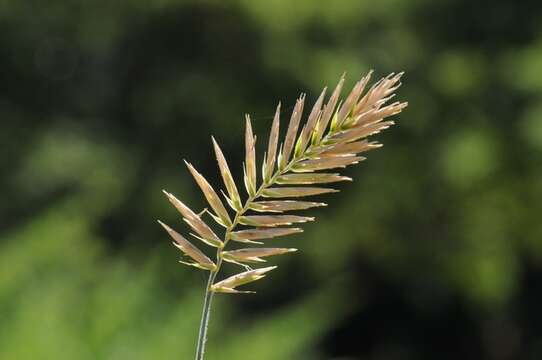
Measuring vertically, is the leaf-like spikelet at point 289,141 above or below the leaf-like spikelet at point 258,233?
above

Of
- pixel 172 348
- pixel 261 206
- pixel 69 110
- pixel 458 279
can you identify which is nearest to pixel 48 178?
pixel 69 110

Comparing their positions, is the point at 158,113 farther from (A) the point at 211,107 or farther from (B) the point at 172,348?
(B) the point at 172,348

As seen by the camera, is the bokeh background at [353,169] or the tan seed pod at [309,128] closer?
the tan seed pod at [309,128]

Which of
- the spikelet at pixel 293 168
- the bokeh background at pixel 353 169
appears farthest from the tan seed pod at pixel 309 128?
the bokeh background at pixel 353 169

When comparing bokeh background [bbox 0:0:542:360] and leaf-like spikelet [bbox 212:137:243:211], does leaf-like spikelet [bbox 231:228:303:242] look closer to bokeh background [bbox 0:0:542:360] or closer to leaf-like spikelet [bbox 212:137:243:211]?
leaf-like spikelet [bbox 212:137:243:211]

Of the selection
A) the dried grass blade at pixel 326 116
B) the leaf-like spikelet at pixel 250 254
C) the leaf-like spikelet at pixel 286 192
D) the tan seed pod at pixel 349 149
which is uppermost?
the dried grass blade at pixel 326 116

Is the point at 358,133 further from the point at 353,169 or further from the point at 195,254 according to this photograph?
the point at 353,169

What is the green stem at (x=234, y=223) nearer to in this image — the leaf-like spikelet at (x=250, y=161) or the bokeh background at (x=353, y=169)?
the leaf-like spikelet at (x=250, y=161)
